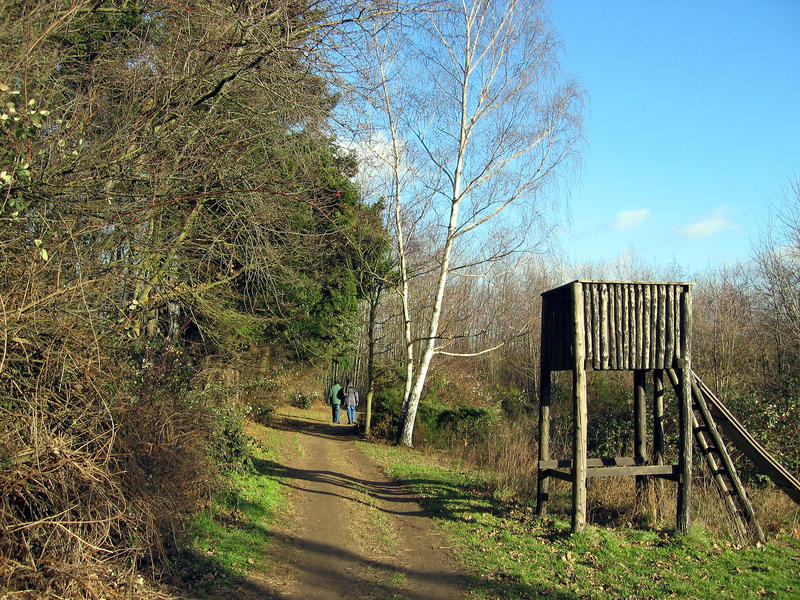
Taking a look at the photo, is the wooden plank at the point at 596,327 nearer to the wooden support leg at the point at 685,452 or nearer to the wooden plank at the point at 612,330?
the wooden plank at the point at 612,330

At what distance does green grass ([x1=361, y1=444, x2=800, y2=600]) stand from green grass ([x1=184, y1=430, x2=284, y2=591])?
2.66 metres

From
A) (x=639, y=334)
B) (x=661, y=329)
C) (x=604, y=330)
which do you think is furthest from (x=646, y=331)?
(x=604, y=330)

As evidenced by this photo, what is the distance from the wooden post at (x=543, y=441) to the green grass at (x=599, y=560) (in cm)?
29

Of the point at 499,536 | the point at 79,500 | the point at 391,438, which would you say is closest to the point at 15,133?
the point at 79,500

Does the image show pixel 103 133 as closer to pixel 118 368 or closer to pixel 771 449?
pixel 118 368

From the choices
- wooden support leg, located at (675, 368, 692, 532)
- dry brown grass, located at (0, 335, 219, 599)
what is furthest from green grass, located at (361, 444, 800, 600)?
dry brown grass, located at (0, 335, 219, 599)

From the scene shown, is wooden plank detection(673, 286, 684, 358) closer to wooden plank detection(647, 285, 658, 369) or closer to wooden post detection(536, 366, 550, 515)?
wooden plank detection(647, 285, 658, 369)

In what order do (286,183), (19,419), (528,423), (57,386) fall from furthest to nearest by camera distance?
1. (528,423)
2. (286,183)
3. (57,386)
4. (19,419)

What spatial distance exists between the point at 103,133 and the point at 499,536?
752 cm

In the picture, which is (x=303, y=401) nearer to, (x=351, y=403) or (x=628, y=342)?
(x=351, y=403)

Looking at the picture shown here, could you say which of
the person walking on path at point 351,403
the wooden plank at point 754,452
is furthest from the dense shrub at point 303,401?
the wooden plank at point 754,452

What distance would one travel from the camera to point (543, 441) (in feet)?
34.2

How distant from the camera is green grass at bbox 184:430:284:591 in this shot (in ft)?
22.4

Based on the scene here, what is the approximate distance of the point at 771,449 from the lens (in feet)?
40.3
